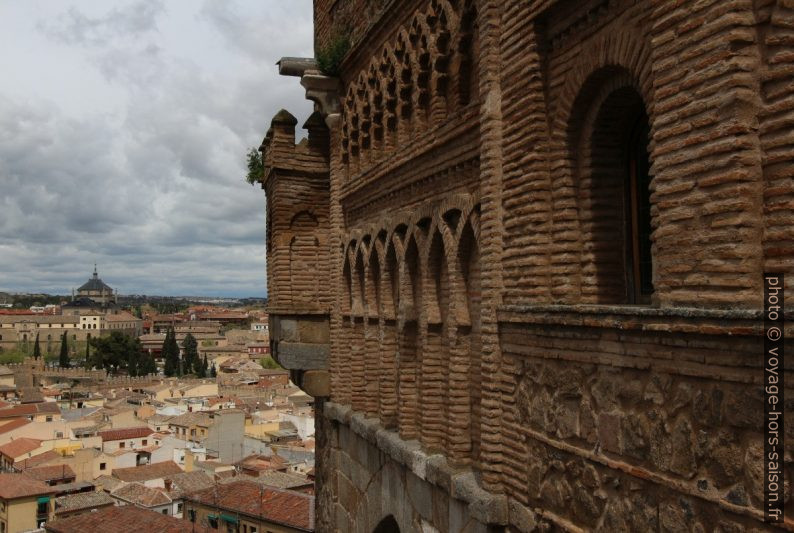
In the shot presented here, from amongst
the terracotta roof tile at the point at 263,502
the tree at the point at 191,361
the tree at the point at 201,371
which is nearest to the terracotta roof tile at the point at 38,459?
the terracotta roof tile at the point at 263,502

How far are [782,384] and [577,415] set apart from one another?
5.20 feet

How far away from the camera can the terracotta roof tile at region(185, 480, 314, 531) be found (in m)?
32.9

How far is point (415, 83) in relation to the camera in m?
7.22

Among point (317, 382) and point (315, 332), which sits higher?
point (315, 332)

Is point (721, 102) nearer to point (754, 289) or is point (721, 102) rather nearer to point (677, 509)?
point (754, 289)

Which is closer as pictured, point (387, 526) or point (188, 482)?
point (387, 526)

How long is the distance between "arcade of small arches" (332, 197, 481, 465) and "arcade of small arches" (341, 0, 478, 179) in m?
0.86

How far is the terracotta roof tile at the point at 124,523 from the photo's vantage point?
30.9m

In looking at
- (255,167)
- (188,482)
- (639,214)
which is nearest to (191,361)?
(188,482)

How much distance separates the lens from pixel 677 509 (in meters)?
3.53

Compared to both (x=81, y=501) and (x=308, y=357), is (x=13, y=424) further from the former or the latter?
(x=308, y=357)

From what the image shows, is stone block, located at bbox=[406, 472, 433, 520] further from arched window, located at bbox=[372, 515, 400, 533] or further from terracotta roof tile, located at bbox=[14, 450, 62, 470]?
terracotta roof tile, located at bbox=[14, 450, 62, 470]

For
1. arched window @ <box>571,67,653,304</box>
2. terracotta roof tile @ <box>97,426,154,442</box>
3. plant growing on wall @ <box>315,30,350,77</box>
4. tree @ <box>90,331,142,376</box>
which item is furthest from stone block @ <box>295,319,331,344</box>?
tree @ <box>90,331,142,376</box>

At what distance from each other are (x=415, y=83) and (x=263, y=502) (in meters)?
30.6
